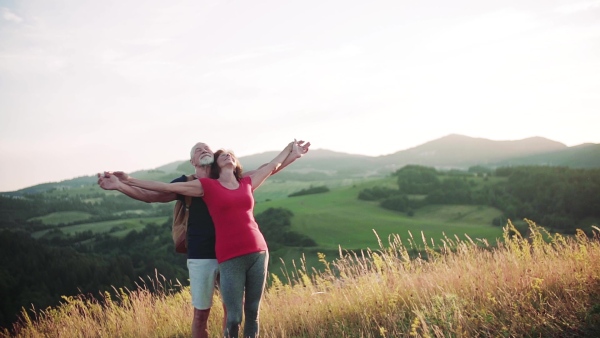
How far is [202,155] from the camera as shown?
4.60m

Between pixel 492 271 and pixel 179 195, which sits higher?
pixel 179 195

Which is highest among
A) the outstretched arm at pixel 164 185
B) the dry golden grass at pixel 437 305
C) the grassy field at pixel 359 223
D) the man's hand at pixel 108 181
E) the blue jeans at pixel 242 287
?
the man's hand at pixel 108 181

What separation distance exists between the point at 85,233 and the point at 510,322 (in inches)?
3936

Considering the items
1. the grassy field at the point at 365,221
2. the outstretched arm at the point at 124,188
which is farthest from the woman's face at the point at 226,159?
the grassy field at the point at 365,221

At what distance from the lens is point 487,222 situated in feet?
294

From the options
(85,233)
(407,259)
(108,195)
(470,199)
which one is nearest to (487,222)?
(470,199)

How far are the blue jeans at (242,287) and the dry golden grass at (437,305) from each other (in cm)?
37

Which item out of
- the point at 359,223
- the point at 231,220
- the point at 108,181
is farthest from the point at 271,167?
the point at 359,223

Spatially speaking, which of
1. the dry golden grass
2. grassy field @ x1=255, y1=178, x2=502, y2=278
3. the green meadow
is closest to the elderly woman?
the dry golden grass

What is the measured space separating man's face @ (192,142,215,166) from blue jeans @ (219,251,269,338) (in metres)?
1.05

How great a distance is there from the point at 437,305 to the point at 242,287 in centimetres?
185

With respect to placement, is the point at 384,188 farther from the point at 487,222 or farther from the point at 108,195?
the point at 108,195

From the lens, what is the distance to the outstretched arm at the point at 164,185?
418 cm

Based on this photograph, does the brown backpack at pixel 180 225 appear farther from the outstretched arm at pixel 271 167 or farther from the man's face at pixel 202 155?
the outstretched arm at pixel 271 167
